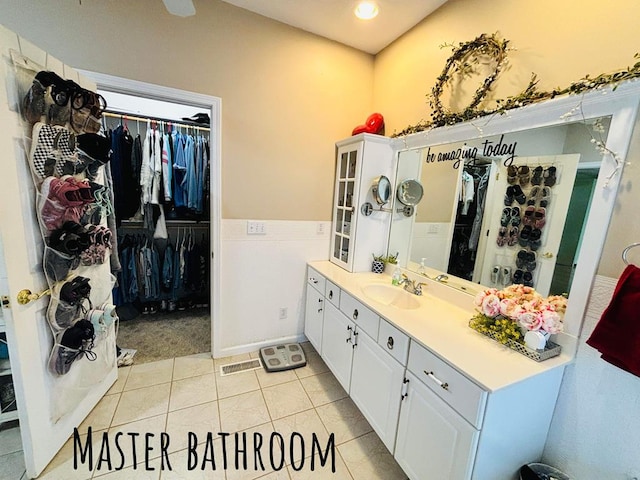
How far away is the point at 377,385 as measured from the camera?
1.47m

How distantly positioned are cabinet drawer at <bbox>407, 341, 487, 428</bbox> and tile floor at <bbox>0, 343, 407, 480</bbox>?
2.42 feet

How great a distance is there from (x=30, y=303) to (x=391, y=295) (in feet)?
6.73

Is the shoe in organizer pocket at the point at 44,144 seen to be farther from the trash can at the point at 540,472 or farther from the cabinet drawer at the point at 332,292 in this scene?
the trash can at the point at 540,472

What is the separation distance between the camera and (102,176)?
1670mm

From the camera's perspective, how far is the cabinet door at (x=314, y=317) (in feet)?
7.19

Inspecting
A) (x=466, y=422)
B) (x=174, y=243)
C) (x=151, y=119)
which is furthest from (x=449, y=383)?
(x=151, y=119)

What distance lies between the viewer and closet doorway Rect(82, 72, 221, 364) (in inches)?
88.4

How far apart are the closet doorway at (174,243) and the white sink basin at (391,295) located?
127cm

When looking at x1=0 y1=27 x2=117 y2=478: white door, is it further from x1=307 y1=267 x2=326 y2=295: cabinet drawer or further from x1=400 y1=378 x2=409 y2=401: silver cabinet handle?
x1=400 y1=378 x2=409 y2=401: silver cabinet handle

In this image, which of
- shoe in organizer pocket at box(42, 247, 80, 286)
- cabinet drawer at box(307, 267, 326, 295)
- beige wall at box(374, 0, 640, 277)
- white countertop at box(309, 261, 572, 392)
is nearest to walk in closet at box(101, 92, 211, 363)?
cabinet drawer at box(307, 267, 326, 295)

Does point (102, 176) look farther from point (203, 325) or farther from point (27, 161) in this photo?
point (203, 325)

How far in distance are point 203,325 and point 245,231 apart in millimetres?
1373

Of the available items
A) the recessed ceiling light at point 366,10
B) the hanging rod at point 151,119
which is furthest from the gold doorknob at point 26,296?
the recessed ceiling light at point 366,10

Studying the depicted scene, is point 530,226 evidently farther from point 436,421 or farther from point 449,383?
point 436,421
